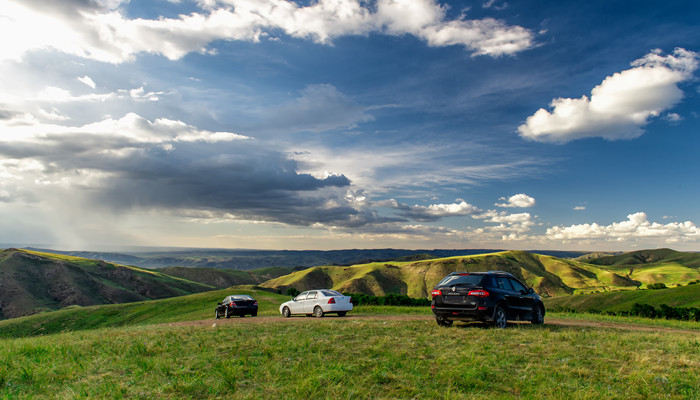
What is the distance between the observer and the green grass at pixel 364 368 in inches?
270

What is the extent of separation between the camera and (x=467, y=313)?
13742mm

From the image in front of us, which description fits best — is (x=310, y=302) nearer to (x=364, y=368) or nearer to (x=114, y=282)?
(x=364, y=368)

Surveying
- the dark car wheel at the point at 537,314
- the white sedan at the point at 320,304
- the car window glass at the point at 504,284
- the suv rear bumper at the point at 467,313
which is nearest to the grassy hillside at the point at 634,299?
the white sedan at the point at 320,304

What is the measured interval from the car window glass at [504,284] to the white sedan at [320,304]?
1179 centimetres

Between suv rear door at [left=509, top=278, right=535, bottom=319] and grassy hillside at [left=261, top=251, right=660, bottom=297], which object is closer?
suv rear door at [left=509, top=278, right=535, bottom=319]

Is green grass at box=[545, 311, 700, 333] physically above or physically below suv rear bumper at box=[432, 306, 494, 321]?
below

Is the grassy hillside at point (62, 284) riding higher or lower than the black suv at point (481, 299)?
lower

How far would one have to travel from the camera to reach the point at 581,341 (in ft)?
37.3

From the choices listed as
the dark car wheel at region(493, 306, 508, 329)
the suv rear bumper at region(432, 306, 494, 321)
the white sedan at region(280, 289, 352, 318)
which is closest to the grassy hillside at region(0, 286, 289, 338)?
the white sedan at region(280, 289, 352, 318)

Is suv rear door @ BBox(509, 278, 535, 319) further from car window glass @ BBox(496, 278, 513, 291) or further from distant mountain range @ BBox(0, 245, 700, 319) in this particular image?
distant mountain range @ BBox(0, 245, 700, 319)

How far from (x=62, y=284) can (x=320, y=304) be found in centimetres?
12854

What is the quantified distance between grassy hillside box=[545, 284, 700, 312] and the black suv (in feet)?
88.6

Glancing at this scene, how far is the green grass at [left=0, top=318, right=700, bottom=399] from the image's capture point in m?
6.87

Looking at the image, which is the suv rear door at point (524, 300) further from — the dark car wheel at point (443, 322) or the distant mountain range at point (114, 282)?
the distant mountain range at point (114, 282)
